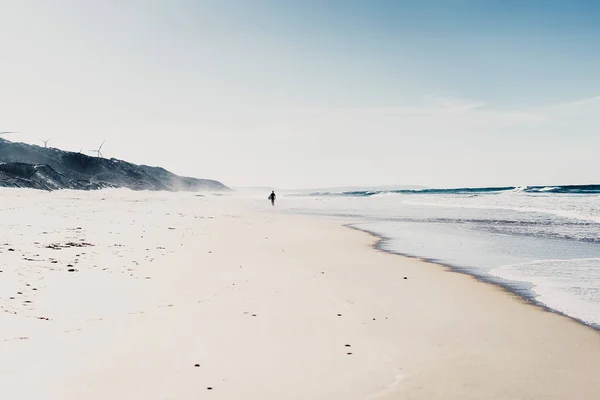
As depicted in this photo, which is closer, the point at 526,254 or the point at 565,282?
the point at 565,282

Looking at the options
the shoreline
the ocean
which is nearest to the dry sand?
the shoreline

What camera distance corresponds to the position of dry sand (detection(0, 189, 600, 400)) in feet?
17.4

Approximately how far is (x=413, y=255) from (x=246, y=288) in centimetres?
839

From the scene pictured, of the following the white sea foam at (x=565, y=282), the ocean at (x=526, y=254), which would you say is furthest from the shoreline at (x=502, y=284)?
the white sea foam at (x=565, y=282)

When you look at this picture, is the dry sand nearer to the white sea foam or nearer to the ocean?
the white sea foam

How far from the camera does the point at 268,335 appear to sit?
718cm

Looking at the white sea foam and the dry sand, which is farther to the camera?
the white sea foam

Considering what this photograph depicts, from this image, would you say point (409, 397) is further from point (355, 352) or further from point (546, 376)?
point (546, 376)

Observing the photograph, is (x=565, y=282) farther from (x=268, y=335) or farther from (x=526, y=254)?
(x=268, y=335)

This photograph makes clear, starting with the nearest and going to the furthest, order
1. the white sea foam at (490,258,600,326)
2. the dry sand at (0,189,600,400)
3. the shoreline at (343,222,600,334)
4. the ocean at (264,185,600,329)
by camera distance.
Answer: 1. the dry sand at (0,189,600,400)
2. the shoreline at (343,222,600,334)
3. the white sea foam at (490,258,600,326)
4. the ocean at (264,185,600,329)

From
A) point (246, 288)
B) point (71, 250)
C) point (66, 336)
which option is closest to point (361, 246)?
point (246, 288)

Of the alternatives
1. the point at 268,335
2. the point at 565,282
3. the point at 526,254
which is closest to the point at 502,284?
the point at 565,282

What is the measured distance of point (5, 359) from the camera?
5551 mm

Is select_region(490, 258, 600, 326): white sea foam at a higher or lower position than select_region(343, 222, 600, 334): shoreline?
higher
